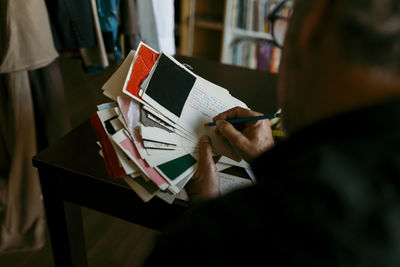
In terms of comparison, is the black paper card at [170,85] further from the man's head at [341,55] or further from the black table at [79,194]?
the man's head at [341,55]

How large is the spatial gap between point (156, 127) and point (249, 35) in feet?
6.98

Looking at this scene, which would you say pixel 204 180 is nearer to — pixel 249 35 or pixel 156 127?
pixel 156 127

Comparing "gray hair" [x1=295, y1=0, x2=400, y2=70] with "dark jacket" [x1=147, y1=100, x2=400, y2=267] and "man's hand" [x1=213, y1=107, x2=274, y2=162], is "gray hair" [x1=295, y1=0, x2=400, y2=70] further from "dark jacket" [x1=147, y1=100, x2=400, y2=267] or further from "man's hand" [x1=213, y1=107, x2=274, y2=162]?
"man's hand" [x1=213, y1=107, x2=274, y2=162]

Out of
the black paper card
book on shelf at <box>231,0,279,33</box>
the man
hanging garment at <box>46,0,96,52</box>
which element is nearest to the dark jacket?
the man

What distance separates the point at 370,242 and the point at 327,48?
0.23 metres

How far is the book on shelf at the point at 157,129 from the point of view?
0.80 m

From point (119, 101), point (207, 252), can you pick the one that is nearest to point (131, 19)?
point (119, 101)

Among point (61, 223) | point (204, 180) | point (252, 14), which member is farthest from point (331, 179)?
point (252, 14)

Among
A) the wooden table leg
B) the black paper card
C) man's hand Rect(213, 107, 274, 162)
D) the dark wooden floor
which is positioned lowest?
the dark wooden floor

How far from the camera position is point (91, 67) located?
167cm

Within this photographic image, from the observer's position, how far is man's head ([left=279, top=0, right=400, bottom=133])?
400 millimetres

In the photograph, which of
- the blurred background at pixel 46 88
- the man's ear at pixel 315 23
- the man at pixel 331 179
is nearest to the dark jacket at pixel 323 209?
the man at pixel 331 179

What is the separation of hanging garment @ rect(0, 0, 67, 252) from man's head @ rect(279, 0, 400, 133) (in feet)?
3.43

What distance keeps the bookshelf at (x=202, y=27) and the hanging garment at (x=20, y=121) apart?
1.68m
